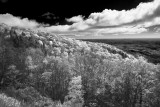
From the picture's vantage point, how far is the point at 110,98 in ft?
121

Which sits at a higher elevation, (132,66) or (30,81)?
(132,66)

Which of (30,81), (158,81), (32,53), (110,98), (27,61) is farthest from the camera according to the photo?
(32,53)

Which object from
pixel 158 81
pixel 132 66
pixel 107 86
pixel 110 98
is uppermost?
pixel 132 66

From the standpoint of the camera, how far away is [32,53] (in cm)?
5072

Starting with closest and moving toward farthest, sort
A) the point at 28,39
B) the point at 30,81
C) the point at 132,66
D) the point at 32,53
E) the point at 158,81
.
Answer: the point at 158,81 → the point at 132,66 → the point at 30,81 → the point at 32,53 → the point at 28,39

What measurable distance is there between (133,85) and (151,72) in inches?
185

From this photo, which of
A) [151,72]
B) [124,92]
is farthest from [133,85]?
[151,72]

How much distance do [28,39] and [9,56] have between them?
135239mm

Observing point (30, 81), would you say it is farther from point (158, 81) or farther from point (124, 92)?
point (158, 81)

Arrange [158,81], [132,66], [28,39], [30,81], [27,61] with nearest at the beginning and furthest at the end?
[158,81]
[132,66]
[30,81]
[27,61]
[28,39]

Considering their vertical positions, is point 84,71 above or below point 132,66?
below

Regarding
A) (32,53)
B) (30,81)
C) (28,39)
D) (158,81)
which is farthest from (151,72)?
(28,39)

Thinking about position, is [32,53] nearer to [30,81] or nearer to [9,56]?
[9,56]

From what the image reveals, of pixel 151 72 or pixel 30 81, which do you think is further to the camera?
pixel 30 81
